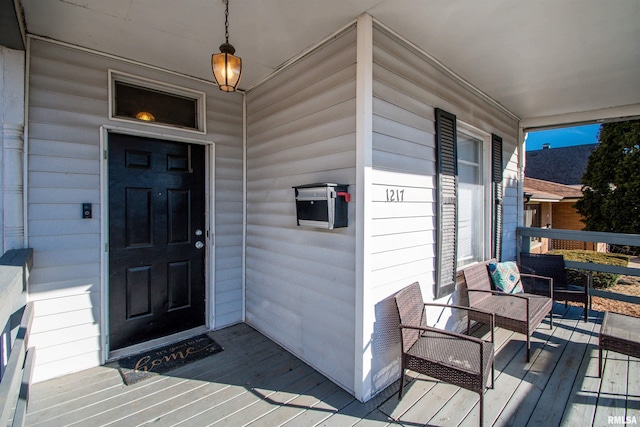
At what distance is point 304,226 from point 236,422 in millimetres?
1441

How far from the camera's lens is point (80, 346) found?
2453 millimetres

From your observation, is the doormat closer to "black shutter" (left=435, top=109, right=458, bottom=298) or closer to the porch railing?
"black shutter" (left=435, top=109, right=458, bottom=298)

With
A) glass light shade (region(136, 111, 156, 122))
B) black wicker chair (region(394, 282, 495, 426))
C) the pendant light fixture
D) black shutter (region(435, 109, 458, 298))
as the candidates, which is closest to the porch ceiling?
the pendant light fixture

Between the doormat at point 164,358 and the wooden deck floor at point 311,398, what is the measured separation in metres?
0.09

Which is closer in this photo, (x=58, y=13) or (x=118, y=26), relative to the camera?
(x=58, y=13)

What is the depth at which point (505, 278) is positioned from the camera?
11.0 ft

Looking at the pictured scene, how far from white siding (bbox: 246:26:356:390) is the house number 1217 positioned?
0.31 metres

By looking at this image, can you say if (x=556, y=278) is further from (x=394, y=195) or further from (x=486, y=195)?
(x=394, y=195)

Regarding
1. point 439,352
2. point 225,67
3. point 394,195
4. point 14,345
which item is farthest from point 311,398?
point 225,67

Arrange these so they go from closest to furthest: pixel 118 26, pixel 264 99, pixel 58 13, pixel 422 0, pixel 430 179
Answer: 1. pixel 422 0
2. pixel 58 13
3. pixel 118 26
4. pixel 430 179
5. pixel 264 99

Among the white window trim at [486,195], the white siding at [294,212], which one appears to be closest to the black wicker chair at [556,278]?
the white window trim at [486,195]

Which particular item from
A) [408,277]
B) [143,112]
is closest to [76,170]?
[143,112]

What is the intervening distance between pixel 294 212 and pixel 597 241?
3.92 meters

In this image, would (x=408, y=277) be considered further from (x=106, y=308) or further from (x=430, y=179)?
(x=106, y=308)
